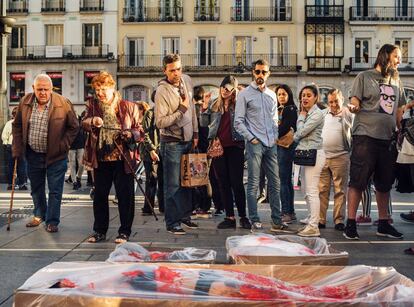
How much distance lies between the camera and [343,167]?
7848 mm

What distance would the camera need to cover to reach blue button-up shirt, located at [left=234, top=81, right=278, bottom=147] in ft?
23.8

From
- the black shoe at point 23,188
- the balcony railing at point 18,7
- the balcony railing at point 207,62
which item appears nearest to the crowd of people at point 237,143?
the black shoe at point 23,188

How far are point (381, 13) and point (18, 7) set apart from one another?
2683 centimetres

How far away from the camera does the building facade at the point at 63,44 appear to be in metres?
45.0

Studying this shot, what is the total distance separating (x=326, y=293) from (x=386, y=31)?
150ft

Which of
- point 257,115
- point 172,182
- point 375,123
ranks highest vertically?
point 257,115

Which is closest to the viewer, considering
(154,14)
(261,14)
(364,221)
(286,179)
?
(364,221)

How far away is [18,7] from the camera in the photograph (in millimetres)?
46906

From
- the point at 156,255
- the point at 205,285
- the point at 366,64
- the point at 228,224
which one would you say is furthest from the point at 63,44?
the point at 205,285

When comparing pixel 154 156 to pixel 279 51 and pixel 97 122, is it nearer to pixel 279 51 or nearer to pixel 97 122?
pixel 97 122

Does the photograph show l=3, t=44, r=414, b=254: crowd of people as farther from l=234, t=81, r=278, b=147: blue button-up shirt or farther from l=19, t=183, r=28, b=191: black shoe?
l=19, t=183, r=28, b=191: black shoe

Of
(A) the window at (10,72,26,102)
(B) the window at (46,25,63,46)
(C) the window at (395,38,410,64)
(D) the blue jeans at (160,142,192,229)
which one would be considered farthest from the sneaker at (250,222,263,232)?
(B) the window at (46,25,63,46)

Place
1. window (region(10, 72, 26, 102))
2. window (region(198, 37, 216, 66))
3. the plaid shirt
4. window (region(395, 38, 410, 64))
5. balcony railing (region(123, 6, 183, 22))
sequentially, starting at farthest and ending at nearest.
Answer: balcony railing (region(123, 6, 183, 22)) → window (region(198, 37, 216, 66)) → window (region(10, 72, 26, 102)) → window (region(395, 38, 410, 64)) → the plaid shirt

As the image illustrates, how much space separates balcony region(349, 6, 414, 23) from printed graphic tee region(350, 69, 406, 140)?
133 feet
